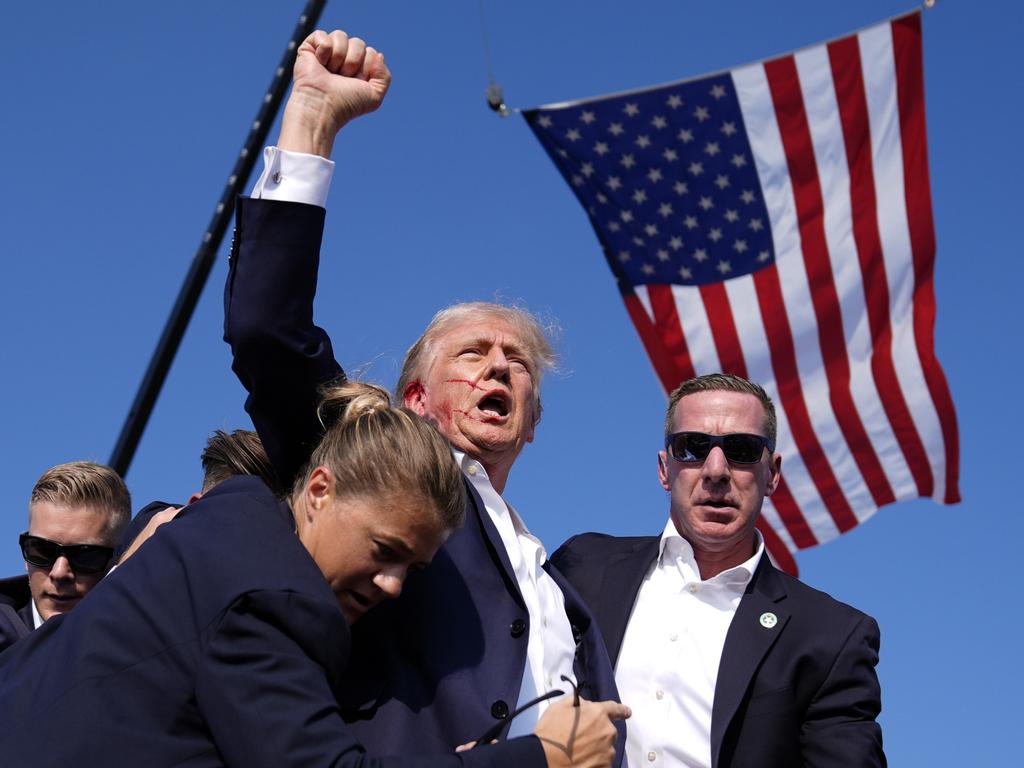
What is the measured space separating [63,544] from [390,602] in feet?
7.89

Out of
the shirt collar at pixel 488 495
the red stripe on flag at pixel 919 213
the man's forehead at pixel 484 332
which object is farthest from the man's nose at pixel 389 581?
the red stripe on flag at pixel 919 213

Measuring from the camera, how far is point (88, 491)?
5285 millimetres

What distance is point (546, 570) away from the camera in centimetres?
377

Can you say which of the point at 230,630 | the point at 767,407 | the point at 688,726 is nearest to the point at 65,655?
the point at 230,630

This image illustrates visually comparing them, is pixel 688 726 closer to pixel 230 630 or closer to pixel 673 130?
pixel 230 630

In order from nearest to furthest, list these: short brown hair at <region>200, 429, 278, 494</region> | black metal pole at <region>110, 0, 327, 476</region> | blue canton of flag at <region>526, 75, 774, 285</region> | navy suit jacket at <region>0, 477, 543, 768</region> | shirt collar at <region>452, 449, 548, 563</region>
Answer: navy suit jacket at <region>0, 477, 543, 768</region>, shirt collar at <region>452, 449, 548, 563</region>, short brown hair at <region>200, 429, 278, 494</region>, black metal pole at <region>110, 0, 327, 476</region>, blue canton of flag at <region>526, 75, 774, 285</region>

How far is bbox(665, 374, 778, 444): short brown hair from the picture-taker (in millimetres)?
4859

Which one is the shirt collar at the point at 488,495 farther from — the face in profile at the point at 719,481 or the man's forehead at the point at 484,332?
the face in profile at the point at 719,481

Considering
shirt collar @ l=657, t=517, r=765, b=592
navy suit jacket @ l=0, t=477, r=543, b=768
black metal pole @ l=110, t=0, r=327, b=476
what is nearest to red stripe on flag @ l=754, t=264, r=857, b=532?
black metal pole @ l=110, t=0, r=327, b=476

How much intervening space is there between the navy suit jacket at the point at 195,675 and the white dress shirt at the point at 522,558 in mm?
633

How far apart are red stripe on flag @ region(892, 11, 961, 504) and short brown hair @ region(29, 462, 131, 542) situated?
252 inches

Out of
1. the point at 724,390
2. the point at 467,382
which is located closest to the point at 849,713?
the point at 724,390

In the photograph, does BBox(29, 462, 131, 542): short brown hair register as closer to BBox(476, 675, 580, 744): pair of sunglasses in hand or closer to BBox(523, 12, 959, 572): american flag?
BBox(476, 675, 580, 744): pair of sunglasses in hand

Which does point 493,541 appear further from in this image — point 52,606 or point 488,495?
point 52,606
